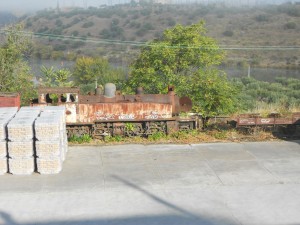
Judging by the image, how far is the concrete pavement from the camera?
995cm

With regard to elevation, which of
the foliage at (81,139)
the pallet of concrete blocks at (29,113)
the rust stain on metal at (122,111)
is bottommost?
the foliage at (81,139)

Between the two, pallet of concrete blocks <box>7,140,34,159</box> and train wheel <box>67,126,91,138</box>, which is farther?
train wheel <box>67,126,91,138</box>

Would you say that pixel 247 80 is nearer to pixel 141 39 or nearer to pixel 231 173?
pixel 231 173

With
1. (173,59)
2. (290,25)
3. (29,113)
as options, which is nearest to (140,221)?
(29,113)

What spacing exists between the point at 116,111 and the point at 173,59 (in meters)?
6.27

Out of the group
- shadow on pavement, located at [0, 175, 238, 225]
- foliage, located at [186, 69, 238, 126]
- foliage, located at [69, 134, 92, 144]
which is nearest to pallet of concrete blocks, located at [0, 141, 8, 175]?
shadow on pavement, located at [0, 175, 238, 225]

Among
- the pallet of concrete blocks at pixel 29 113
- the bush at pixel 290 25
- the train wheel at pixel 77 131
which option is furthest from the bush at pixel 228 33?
the pallet of concrete blocks at pixel 29 113

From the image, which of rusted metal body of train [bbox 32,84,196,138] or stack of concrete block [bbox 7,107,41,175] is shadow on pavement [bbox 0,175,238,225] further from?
rusted metal body of train [bbox 32,84,196,138]

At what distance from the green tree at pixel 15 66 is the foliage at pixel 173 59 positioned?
209 inches

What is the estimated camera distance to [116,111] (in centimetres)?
1645

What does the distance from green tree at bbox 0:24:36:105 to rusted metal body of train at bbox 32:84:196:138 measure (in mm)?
3984

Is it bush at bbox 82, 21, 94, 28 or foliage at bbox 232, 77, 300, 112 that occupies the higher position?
bush at bbox 82, 21, 94, 28

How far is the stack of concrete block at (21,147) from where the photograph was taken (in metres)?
12.2

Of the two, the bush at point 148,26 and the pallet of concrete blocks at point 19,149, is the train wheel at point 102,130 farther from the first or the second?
the bush at point 148,26
